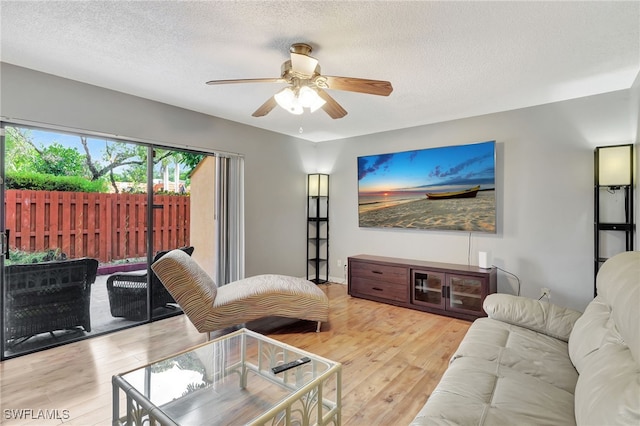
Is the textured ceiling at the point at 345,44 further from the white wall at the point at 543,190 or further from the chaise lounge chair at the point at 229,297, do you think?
the chaise lounge chair at the point at 229,297

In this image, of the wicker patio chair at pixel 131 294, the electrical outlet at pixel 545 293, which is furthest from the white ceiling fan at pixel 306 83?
the electrical outlet at pixel 545 293

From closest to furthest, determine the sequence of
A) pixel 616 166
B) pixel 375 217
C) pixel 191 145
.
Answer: pixel 616 166 → pixel 191 145 → pixel 375 217

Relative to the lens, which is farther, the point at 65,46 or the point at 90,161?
the point at 90,161

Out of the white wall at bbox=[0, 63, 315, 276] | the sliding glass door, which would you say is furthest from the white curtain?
the sliding glass door

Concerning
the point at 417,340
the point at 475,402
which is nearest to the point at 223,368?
the point at 475,402

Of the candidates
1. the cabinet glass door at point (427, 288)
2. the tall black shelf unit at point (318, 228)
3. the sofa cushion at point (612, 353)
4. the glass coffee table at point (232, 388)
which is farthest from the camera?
the tall black shelf unit at point (318, 228)

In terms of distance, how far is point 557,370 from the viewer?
1.55 meters

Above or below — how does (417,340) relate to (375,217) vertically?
below

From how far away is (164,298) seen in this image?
3.53 m

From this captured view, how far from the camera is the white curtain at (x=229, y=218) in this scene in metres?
3.95

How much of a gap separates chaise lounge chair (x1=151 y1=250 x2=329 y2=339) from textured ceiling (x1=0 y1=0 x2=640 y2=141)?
1.63m

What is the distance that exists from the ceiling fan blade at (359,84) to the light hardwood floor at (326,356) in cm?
202

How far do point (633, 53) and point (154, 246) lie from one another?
4.52 meters

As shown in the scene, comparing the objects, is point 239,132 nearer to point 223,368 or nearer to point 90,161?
point 90,161
